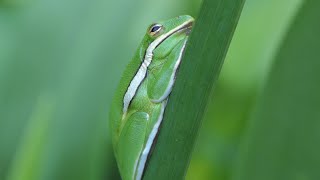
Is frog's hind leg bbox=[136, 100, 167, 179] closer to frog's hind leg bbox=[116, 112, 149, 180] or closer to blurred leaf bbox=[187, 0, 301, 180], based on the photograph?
frog's hind leg bbox=[116, 112, 149, 180]

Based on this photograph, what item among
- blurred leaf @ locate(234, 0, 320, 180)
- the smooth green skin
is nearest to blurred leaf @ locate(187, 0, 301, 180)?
the smooth green skin

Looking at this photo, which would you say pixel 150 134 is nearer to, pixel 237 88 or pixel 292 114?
pixel 292 114

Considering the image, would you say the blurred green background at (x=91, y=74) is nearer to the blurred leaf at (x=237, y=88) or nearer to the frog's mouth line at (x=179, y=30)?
the blurred leaf at (x=237, y=88)

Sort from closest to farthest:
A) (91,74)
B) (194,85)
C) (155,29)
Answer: (194,85) < (155,29) < (91,74)

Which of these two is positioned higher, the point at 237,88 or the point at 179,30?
the point at 179,30

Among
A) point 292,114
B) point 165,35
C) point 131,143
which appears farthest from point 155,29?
point 292,114

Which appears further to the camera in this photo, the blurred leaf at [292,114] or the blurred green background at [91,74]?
the blurred green background at [91,74]

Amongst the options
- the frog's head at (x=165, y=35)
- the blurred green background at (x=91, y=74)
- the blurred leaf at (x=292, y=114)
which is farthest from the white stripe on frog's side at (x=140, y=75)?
the blurred leaf at (x=292, y=114)
